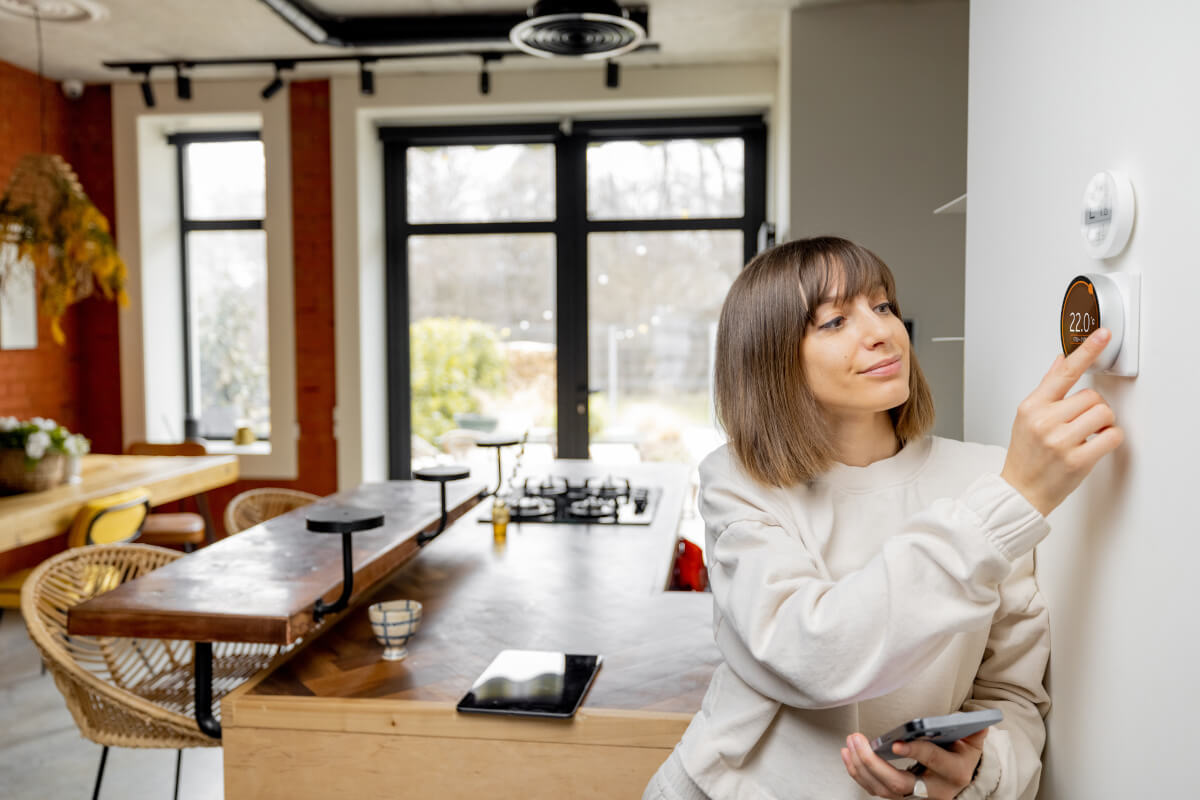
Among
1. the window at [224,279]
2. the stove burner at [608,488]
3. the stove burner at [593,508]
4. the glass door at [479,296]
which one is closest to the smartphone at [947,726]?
the stove burner at [593,508]

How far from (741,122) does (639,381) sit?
5.53ft

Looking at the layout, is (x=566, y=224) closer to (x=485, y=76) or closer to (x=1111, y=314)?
(x=485, y=76)

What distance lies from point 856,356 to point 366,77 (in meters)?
4.86

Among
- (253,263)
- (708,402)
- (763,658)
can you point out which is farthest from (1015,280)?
(253,263)

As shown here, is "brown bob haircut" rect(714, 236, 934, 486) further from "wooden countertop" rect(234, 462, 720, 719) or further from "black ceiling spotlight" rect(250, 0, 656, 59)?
"black ceiling spotlight" rect(250, 0, 656, 59)

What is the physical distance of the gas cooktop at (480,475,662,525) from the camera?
338 centimetres

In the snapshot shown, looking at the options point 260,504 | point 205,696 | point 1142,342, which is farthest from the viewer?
point 260,504

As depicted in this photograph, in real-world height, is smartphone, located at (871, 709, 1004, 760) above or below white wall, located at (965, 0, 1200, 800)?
below

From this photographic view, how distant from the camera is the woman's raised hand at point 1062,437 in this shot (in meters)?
0.89

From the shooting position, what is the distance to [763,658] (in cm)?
99

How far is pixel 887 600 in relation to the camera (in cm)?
91

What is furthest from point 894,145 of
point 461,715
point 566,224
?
point 461,715

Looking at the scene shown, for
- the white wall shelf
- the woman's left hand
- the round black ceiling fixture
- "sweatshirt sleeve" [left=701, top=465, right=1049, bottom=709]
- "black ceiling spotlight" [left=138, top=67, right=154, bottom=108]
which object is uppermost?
"black ceiling spotlight" [left=138, top=67, right=154, bottom=108]

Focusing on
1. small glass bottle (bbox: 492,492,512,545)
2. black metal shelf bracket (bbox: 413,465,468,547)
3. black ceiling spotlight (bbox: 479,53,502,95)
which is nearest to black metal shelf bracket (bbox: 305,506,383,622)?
black metal shelf bracket (bbox: 413,465,468,547)
